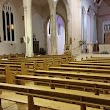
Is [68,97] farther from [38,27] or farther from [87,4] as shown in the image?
[87,4]

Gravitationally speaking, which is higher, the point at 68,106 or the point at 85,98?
the point at 85,98

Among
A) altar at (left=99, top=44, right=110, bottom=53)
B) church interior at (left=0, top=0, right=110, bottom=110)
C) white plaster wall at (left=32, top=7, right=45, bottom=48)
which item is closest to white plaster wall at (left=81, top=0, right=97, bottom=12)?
church interior at (left=0, top=0, right=110, bottom=110)

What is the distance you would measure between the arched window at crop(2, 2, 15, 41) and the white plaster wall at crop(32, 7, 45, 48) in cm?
346

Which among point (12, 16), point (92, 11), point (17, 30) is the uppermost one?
point (92, 11)

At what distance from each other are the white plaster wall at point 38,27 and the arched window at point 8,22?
3461 millimetres

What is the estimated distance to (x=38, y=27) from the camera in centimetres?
2139

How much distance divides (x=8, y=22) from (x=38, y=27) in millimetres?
4640

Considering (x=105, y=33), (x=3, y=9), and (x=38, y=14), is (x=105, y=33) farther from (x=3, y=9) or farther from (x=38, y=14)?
(x=3, y=9)

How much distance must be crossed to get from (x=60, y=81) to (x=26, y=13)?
11676mm

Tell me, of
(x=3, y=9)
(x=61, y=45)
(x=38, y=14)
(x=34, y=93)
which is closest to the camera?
(x=34, y=93)

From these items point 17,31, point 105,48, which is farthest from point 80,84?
point 105,48

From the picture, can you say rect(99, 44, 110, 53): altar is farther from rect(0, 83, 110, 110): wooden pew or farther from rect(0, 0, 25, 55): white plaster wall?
rect(0, 83, 110, 110): wooden pew

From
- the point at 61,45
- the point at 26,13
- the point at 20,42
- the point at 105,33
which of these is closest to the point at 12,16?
the point at 20,42

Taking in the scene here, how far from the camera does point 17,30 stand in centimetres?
1838
